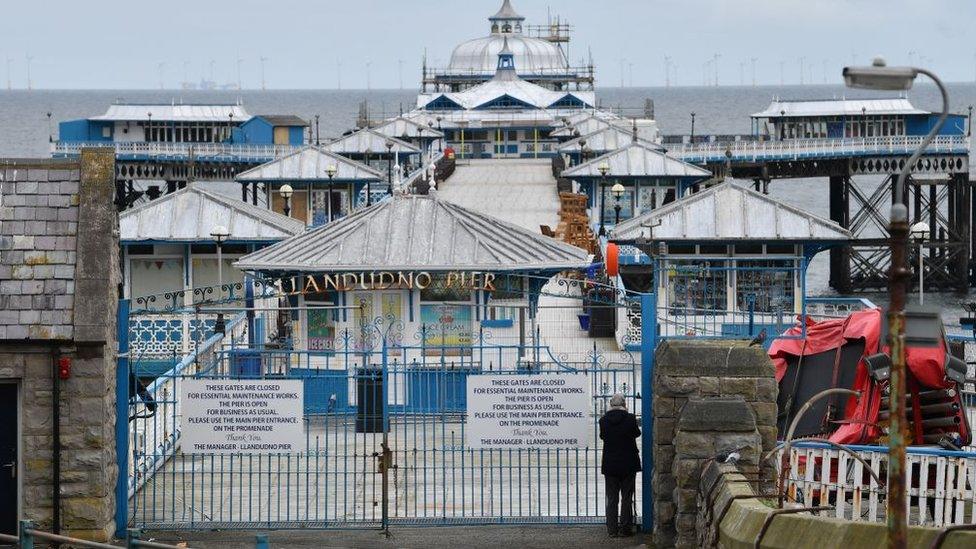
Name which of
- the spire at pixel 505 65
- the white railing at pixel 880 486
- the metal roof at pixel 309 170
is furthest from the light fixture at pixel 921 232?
the spire at pixel 505 65

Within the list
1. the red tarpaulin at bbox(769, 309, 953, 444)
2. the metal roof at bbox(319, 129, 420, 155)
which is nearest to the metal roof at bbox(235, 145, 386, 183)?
the metal roof at bbox(319, 129, 420, 155)

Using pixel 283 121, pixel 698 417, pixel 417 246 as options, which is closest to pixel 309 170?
pixel 417 246

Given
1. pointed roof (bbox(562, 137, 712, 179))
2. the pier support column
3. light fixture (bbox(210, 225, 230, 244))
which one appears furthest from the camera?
the pier support column

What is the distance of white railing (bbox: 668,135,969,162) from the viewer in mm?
68875

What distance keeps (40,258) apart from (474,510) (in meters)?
4.58

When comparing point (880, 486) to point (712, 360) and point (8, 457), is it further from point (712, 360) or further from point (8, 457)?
point (8, 457)

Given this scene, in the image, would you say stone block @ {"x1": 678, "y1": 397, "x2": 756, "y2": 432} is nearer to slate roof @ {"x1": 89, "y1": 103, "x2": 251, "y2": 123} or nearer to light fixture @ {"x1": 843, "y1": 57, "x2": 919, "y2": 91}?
light fixture @ {"x1": 843, "y1": 57, "x2": 919, "y2": 91}

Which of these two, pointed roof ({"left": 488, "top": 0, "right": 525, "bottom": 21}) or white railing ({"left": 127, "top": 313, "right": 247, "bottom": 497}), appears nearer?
white railing ({"left": 127, "top": 313, "right": 247, "bottom": 497})

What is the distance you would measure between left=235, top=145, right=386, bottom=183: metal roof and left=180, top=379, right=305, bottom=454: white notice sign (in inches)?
1248

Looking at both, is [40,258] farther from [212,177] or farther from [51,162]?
[212,177]

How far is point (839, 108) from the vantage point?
247 feet

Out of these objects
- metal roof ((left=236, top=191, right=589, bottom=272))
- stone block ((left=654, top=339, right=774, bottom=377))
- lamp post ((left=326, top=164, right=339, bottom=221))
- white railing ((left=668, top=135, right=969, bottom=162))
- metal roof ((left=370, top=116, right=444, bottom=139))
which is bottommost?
stone block ((left=654, top=339, right=774, bottom=377))

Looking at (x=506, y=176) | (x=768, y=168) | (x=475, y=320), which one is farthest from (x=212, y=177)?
(x=475, y=320)

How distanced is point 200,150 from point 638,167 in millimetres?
31081
